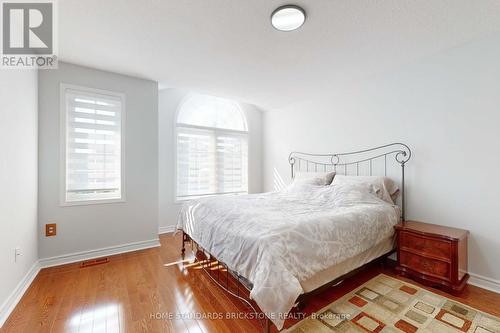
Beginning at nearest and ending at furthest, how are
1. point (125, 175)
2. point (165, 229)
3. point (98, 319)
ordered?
point (98, 319)
point (125, 175)
point (165, 229)

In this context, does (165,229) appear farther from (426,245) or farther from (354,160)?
(426,245)

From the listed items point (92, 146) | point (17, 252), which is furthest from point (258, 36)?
point (17, 252)

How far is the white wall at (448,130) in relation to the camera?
2.03 metres

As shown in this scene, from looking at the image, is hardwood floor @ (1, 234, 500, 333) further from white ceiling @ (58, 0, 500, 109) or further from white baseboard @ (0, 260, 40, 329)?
white ceiling @ (58, 0, 500, 109)

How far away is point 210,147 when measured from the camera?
421 centimetres

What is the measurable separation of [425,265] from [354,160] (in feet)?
4.96

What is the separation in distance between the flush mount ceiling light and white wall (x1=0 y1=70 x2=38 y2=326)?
2194 mm

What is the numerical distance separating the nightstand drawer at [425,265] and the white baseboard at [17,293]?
134 inches

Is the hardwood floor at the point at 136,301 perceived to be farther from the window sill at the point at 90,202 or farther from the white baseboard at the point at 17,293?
the window sill at the point at 90,202

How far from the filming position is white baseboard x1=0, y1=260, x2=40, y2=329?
158 cm

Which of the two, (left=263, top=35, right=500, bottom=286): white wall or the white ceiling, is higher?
the white ceiling

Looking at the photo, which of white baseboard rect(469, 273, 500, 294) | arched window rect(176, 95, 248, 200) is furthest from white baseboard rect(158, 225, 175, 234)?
white baseboard rect(469, 273, 500, 294)

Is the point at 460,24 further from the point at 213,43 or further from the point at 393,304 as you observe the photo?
the point at 393,304

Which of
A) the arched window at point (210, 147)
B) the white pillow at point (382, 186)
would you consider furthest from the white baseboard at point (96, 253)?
the white pillow at point (382, 186)
